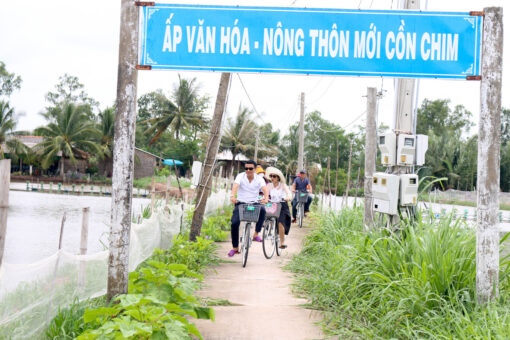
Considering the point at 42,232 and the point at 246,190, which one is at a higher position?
the point at 246,190

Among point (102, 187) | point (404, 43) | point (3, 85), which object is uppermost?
point (3, 85)

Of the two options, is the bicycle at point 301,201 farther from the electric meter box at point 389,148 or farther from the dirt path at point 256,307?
the electric meter box at point 389,148

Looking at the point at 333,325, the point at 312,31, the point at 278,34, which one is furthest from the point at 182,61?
the point at 333,325

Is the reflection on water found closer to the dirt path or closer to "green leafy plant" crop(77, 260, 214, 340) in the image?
the dirt path

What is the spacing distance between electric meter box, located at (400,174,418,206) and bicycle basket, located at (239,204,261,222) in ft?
7.51

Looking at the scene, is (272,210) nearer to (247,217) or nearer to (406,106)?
(247,217)

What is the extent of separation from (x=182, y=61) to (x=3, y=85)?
184 ft

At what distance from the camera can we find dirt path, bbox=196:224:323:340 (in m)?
4.35

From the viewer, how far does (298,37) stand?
4203 mm

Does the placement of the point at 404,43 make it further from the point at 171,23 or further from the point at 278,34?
the point at 171,23

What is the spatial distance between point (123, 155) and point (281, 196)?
5.42 meters

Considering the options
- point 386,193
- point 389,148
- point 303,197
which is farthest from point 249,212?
point 303,197

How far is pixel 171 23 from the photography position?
4199mm

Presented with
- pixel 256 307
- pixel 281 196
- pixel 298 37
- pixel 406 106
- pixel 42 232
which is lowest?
pixel 42 232
